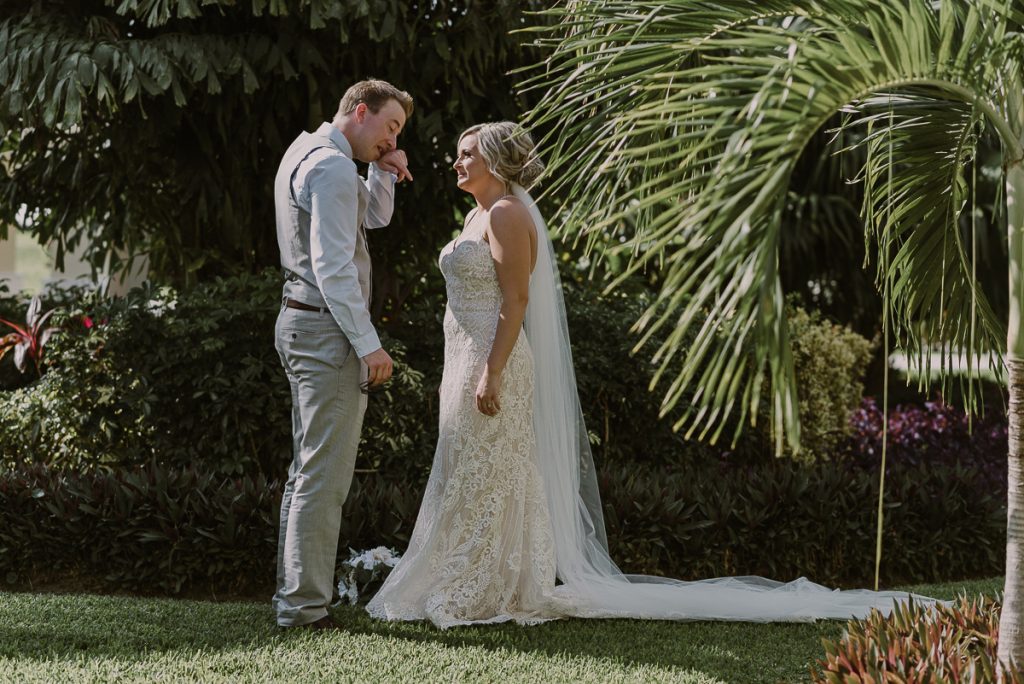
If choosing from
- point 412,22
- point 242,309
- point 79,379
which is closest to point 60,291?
point 79,379

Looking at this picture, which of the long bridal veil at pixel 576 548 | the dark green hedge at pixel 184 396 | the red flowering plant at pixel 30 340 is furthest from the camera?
the red flowering plant at pixel 30 340

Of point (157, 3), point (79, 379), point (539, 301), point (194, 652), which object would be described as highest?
point (157, 3)

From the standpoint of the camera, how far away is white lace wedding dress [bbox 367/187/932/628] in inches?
165

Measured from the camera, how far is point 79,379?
5.92 metres

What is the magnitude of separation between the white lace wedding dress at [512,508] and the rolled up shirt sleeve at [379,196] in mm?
419

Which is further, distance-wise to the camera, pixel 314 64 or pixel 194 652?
pixel 314 64

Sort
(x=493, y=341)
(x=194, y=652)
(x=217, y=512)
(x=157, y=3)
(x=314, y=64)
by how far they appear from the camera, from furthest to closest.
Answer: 1. (x=314, y=64)
2. (x=157, y=3)
3. (x=217, y=512)
4. (x=493, y=341)
5. (x=194, y=652)

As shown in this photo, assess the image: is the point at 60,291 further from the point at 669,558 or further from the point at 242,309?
the point at 669,558

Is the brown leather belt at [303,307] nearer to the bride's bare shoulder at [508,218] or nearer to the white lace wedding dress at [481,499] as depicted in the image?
the white lace wedding dress at [481,499]

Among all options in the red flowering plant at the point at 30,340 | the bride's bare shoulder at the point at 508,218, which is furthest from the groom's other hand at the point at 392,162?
the red flowering plant at the point at 30,340

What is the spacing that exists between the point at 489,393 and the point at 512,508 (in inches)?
19.9

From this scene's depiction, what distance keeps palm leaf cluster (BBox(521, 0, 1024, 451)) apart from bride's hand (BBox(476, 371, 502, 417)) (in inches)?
46.5

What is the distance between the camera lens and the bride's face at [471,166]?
4.20 meters

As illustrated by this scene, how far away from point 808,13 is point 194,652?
2.92m
